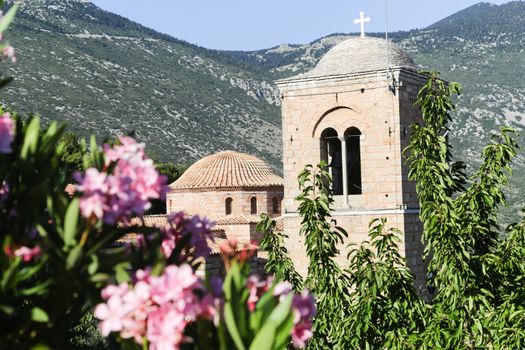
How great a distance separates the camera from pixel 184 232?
311cm

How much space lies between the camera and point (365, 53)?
707 inches

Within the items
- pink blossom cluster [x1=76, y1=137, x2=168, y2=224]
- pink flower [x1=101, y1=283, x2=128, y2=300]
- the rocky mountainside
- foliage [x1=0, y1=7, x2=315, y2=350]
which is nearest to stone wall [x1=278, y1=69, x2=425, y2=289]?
foliage [x1=0, y1=7, x2=315, y2=350]

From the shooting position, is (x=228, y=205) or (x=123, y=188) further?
(x=228, y=205)

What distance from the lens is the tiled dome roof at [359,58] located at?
1752cm

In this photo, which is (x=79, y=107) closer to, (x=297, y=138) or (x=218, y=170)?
(x=218, y=170)

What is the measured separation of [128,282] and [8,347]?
49cm

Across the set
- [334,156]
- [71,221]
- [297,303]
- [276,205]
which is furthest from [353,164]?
[71,221]

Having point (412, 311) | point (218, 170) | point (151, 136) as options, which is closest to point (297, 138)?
point (412, 311)

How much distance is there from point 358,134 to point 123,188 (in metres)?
15.7

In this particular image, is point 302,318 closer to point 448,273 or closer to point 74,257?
point 74,257

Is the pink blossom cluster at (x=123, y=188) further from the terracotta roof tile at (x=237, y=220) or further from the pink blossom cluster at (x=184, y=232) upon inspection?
the terracotta roof tile at (x=237, y=220)

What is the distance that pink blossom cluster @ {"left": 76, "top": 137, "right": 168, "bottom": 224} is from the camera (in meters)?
2.56

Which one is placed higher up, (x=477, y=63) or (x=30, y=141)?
(x=477, y=63)

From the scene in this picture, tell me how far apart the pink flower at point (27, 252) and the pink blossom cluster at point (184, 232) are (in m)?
0.54
